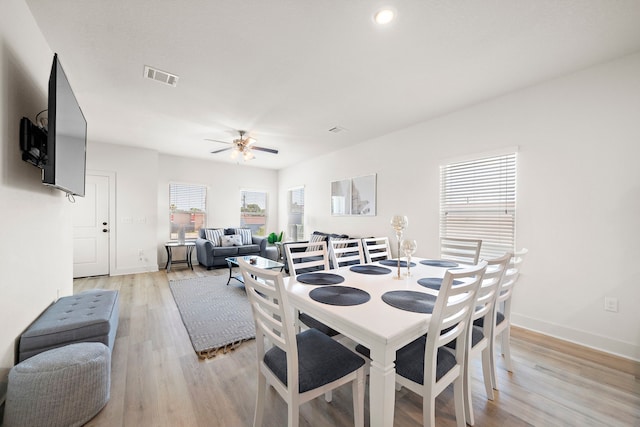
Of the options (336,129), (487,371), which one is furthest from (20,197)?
(336,129)

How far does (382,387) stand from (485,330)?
103 cm

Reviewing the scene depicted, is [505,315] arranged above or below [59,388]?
above


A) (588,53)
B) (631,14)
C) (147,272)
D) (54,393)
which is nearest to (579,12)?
(631,14)

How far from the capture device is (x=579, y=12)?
1668mm

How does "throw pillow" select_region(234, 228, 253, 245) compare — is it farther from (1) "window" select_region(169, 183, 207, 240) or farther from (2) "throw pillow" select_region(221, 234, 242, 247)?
(1) "window" select_region(169, 183, 207, 240)

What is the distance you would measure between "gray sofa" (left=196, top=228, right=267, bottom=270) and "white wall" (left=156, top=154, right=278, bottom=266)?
559 mm

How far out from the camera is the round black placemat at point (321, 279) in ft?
5.57

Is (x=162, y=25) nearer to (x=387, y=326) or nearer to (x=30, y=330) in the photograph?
(x=30, y=330)

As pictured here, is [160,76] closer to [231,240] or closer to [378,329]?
[378,329]

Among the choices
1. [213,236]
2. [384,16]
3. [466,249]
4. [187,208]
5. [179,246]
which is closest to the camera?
[384,16]

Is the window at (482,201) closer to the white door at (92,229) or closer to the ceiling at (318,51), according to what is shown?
the ceiling at (318,51)

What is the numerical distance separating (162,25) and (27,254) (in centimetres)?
193

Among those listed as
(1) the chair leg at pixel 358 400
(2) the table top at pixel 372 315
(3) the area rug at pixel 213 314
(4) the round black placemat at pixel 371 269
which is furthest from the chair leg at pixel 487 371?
(3) the area rug at pixel 213 314

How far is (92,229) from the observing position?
15.4 feet
